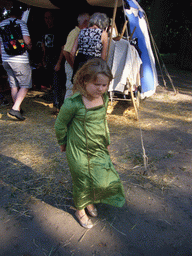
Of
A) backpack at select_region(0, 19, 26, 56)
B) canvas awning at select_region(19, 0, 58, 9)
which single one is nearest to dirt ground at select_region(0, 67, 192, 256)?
backpack at select_region(0, 19, 26, 56)

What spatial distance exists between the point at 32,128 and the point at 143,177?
2.41m

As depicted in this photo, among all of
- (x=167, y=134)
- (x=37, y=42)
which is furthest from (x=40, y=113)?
(x=167, y=134)

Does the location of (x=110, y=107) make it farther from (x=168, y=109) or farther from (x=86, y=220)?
(x=86, y=220)

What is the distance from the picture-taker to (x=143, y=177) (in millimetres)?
2844

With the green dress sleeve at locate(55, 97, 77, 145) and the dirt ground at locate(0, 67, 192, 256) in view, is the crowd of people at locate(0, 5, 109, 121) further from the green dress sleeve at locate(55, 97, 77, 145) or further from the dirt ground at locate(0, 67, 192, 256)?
the green dress sleeve at locate(55, 97, 77, 145)

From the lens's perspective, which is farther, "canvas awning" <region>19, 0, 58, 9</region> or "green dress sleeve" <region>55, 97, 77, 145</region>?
"canvas awning" <region>19, 0, 58, 9</region>

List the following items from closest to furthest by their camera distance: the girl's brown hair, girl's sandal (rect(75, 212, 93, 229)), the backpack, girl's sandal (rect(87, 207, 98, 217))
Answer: the girl's brown hair < girl's sandal (rect(75, 212, 93, 229)) < girl's sandal (rect(87, 207, 98, 217)) < the backpack

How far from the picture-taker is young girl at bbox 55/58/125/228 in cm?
181

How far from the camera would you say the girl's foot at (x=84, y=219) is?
6.79 ft

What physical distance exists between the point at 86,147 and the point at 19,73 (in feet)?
9.84

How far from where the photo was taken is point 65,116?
6.13 feet

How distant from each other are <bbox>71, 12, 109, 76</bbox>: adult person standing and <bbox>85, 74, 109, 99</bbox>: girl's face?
1.86 m

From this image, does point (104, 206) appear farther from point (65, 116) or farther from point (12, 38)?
point (12, 38)

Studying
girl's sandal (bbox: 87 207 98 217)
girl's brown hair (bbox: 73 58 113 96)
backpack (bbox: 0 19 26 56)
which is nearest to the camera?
girl's brown hair (bbox: 73 58 113 96)
